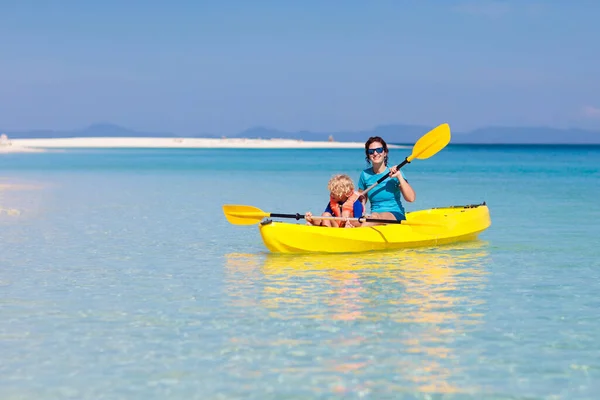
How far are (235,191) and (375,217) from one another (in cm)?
1461

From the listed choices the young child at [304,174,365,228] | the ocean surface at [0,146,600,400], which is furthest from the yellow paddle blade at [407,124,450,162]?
the young child at [304,174,365,228]

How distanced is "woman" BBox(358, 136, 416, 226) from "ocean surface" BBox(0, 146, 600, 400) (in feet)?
1.64

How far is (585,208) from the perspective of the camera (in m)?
19.0

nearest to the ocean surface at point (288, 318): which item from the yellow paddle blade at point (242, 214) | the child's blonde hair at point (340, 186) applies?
the yellow paddle blade at point (242, 214)

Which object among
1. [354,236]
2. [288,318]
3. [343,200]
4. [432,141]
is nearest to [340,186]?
[343,200]

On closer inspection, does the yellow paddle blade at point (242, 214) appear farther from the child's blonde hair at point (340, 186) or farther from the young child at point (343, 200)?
the child's blonde hair at point (340, 186)

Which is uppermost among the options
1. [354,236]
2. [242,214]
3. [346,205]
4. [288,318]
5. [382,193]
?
[382,193]

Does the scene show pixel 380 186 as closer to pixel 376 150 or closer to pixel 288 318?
pixel 376 150

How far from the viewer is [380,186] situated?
10773mm

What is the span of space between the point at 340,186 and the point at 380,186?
0.68 m

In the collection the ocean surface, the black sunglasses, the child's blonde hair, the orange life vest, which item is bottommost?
the ocean surface

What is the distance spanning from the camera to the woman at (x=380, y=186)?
34.8 ft

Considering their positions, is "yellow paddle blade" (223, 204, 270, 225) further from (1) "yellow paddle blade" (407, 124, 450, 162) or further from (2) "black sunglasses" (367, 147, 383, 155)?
(1) "yellow paddle blade" (407, 124, 450, 162)

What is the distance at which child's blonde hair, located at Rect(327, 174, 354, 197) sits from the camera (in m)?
10.3
